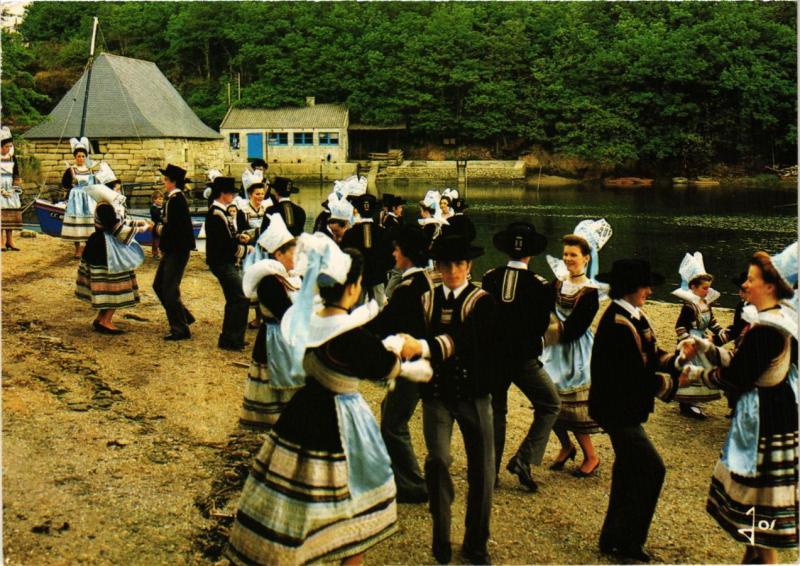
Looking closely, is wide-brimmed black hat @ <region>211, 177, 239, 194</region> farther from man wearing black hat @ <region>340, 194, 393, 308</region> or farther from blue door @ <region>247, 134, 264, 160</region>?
blue door @ <region>247, 134, 264, 160</region>

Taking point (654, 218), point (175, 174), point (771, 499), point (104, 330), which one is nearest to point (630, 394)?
point (771, 499)

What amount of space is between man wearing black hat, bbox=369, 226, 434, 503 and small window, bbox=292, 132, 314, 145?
5119 cm

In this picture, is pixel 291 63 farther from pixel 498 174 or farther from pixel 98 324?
pixel 98 324

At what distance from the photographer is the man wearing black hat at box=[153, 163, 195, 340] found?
8156 millimetres

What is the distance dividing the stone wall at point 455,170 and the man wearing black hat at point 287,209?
139ft

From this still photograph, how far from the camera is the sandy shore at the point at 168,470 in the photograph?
428 centimetres

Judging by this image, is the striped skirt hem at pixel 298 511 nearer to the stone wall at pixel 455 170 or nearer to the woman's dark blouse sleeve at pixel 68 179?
the woman's dark blouse sleeve at pixel 68 179

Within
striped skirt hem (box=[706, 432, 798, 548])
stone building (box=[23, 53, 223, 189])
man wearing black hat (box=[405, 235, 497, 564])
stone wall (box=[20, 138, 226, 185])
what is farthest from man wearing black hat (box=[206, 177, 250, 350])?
stone building (box=[23, 53, 223, 189])

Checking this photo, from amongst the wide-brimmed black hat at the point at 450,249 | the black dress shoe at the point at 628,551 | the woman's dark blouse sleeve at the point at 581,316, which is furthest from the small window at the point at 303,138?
the black dress shoe at the point at 628,551

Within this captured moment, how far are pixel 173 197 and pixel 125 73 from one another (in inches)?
1383

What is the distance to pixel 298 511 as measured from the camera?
3.34 meters

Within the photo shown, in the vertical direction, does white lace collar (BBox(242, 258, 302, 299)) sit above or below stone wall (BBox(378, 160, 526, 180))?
below

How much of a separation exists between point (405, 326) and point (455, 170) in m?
48.6

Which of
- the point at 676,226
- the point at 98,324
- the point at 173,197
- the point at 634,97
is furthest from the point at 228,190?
the point at 634,97
